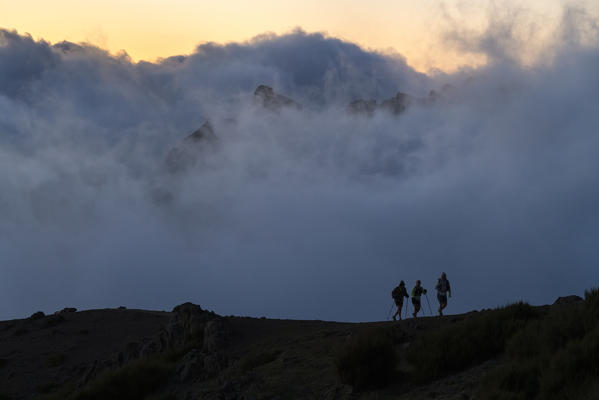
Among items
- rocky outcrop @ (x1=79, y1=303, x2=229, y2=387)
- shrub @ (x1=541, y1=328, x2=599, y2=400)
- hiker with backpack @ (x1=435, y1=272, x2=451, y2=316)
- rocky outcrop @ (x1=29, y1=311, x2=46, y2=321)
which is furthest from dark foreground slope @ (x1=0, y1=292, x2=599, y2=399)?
rocky outcrop @ (x1=29, y1=311, x2=46, y2=321)

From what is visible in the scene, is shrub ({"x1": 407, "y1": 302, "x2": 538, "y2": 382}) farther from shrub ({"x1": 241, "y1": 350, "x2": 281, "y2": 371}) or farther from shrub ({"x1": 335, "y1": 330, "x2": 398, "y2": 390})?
shrub ({"x1": 241, "y1": 350, "x2": 281, "y2": 371})

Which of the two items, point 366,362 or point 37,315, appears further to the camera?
point 37,315

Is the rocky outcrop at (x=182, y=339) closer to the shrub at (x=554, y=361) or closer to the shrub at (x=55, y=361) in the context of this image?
the shrub at (x=55, y=361)

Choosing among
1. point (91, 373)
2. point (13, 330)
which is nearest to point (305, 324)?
point (91, 373)

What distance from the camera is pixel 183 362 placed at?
14523 millimetres

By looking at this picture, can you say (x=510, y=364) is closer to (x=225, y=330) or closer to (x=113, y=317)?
(x=225, y=330)

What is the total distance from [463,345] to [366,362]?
217 cm

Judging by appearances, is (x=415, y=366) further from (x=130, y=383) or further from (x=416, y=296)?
(x=416, y=296)

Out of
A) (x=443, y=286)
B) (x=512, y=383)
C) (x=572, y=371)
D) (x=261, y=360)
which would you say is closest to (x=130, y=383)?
(x=261, y=360)

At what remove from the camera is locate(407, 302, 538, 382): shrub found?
10352 mm

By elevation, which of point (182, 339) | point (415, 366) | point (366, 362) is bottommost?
point (415, 366)

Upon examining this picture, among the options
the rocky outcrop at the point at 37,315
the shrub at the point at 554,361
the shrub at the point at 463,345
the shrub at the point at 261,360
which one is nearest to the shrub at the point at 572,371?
the shrub at the point at 554,361

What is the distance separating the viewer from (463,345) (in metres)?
10.6

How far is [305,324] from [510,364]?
2473 cm
